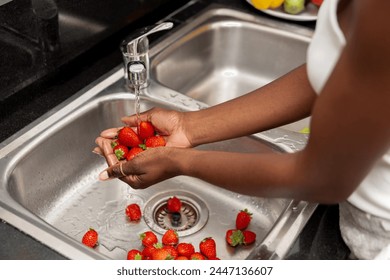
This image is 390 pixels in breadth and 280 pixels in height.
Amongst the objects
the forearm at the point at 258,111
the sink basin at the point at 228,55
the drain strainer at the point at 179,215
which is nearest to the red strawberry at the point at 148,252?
the drain strainer at the point at 179,215

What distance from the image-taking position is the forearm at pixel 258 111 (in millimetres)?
1050

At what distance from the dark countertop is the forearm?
7.7 inches

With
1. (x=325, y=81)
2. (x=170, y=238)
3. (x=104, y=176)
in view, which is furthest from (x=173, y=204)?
(x=325, y=81)

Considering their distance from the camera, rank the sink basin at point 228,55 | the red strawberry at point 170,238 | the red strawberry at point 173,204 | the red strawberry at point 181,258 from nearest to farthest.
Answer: the red strawberry at point 181,258
the red strawberry at point 170,238
the red strawberry at point 173,204
the sink basin at point 228,55

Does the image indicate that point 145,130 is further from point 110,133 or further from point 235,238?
point 235,238

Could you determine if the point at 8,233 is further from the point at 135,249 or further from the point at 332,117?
the point at 332,117

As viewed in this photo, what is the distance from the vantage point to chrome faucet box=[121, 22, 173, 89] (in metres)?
1.26

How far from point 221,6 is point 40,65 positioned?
602 mm

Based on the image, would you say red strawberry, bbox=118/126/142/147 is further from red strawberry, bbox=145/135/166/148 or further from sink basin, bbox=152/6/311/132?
sink basin, bbox=152/6/311/132


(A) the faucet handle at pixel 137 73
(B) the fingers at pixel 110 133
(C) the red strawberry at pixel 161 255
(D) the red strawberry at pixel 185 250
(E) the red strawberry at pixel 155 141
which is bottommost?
(D) the red strawberry at pixel 185 250

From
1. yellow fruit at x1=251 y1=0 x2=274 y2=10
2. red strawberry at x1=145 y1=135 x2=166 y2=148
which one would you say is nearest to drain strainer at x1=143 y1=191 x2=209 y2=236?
red strawberry at x1=145 y1=135 x2=166 y2=148

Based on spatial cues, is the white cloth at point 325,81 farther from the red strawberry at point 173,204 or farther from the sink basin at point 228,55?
the sink basin at point 228,55

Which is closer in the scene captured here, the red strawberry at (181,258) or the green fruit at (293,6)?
the red strawberry at (181,258)

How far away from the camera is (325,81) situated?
73 centimetres
